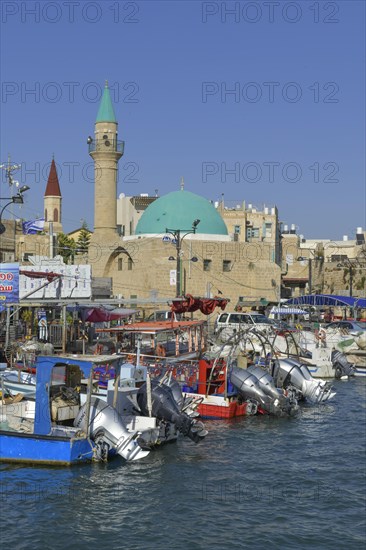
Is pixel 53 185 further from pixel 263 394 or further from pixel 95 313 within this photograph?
pixel 263 394

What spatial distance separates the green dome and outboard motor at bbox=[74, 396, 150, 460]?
1414 inches

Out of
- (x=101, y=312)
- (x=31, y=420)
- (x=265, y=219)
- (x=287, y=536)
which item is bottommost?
(x=287, y=536)

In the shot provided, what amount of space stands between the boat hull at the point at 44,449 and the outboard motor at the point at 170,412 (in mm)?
2971

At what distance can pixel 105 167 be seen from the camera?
52.5 meters

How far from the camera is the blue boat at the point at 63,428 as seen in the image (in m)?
16.5

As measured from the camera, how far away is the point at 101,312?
105 feet

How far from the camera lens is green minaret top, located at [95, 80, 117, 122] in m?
53.4

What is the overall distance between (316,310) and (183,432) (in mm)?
32305

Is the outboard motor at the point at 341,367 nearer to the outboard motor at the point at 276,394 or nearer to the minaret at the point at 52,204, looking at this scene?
the outboard motor at the point at 276,394

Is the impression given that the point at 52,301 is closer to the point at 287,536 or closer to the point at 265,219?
the point at 287,536

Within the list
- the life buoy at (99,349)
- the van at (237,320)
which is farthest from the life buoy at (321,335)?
the life buoy at (99,349)

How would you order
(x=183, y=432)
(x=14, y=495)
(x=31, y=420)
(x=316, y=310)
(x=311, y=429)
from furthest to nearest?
1. (x=316, y=310)
2. (x=311, y=429)
3. (x=183, y=432)
4. (x=31, y=420)
5. (x=14, y=495)

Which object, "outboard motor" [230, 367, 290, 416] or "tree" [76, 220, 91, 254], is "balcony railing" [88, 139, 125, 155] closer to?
"tree" [76, 220, 91, 254]

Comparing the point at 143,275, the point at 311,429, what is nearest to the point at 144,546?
the point at 311,429
